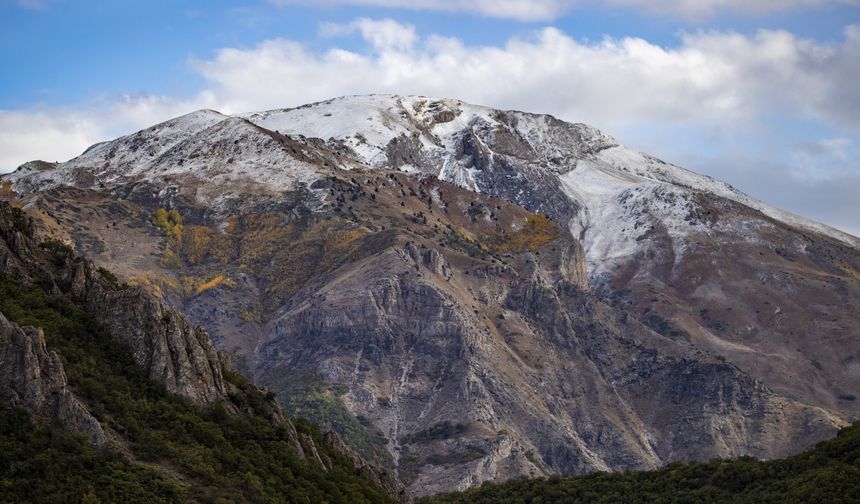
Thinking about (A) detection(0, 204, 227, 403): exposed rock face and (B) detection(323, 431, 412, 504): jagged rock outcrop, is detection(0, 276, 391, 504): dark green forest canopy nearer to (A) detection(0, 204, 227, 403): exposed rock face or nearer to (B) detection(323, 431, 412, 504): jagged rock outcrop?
(A) detection(0, 204, 227, 403): exposed rock face

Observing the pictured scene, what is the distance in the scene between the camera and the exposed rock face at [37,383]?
97.9m

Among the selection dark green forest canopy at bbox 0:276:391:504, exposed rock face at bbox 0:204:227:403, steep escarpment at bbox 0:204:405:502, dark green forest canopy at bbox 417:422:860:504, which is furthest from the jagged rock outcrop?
dark green forest canopy at bbox 417:422:860:504

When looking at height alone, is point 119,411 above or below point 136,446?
above

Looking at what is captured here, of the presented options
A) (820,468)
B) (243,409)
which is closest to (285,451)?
(243,409)

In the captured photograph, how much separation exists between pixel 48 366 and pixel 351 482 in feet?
115

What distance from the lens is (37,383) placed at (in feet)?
324

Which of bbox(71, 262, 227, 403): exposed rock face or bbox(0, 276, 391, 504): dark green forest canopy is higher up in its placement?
bbox(71, 262, 227, 403): exposed rock face

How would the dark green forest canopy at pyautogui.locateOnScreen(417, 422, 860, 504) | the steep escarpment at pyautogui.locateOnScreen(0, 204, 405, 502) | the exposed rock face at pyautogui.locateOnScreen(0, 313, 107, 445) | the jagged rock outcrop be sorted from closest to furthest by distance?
the steep escarpment at pyautogui.locateOnScreen(0, 204, 405, 502) < the exposed rock face at pyautogui.locateOnScreen(0, 313, 107, 445) < the jagged rock outcrop < the dark green forest canopy at pyautogui.locateOnScreen(417, 422, 860, 504)

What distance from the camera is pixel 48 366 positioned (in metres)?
100

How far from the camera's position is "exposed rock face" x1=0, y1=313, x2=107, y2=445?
321 feet

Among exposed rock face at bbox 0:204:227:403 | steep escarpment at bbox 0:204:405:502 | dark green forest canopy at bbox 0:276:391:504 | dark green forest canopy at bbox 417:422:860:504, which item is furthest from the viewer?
dark green forest canopy at bbox 417:422:860:504

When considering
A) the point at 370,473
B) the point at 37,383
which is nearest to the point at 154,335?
the point at 37,383

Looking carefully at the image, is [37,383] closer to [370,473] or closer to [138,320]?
[138,320]

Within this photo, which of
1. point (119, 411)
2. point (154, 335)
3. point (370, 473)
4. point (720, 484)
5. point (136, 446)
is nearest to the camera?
point (136, 446)
